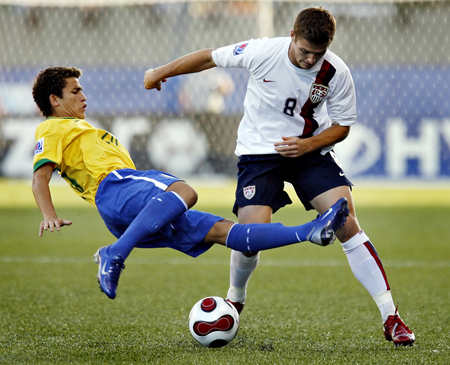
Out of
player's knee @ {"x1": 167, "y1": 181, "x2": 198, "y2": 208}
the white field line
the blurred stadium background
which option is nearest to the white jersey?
player's knee @ {"x1": 167, "y1": 181, "x2": 198, "y2": 208}

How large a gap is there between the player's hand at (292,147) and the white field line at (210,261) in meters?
2.93

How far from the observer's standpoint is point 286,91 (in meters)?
3.60

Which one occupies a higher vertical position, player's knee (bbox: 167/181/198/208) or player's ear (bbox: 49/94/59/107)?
player's ear (bbox: 49/94/59/107)

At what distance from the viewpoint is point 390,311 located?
3.51 meters

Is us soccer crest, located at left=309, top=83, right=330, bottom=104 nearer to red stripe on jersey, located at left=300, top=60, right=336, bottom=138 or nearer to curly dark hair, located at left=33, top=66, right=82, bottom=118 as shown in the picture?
red stripe on jersey, located at left=300, top=60, right=336, bottom=138

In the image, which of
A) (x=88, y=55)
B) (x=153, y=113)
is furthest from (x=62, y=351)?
(x=88, y=55)

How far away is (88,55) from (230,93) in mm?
3177

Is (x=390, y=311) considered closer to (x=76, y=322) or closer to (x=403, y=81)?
(x=76, y=322)

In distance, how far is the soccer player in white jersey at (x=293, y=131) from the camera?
3.57m

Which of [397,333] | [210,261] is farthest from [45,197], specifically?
[210,261]

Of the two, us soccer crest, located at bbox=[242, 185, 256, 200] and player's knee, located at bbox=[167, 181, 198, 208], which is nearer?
player's knee, located at bbox=[167, 181, 198, 208]

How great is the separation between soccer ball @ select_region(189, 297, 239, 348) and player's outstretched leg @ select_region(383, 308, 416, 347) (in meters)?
0.81

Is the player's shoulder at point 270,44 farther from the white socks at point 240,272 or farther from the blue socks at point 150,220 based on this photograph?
the white socks at point 240,272

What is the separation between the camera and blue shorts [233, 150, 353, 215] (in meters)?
3.65
